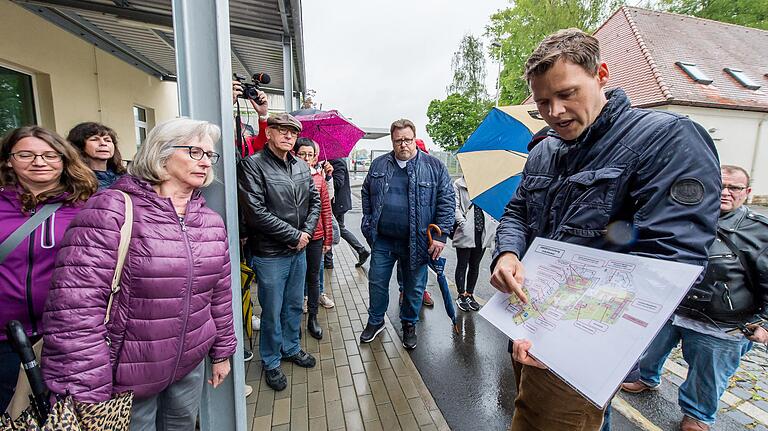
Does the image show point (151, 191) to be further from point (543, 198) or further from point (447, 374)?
point (447, 374)

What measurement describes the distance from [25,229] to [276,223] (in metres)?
1.33

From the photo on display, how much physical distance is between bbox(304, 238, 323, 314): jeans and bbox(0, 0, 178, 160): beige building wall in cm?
433

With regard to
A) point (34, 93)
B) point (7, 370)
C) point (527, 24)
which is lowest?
point (7, 370)

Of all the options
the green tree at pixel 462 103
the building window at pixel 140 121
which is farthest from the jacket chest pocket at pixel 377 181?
the green tree at pixel 462 103

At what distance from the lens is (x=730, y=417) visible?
2.64m

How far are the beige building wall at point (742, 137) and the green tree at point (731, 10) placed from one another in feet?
34.5

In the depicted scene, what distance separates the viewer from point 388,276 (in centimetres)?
354

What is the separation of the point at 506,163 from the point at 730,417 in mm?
2613

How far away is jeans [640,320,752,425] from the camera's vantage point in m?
2.29

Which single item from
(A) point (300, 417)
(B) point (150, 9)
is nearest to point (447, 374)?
(A) point (300, 417)

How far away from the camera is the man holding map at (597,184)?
1.05 meters

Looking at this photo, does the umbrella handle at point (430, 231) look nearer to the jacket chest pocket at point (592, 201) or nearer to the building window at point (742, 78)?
the jacket chest pocket at point (592, 201)

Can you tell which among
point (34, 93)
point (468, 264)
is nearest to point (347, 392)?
point (468, 264)

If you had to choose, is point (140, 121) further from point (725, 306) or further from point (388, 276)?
point (725, 306)
